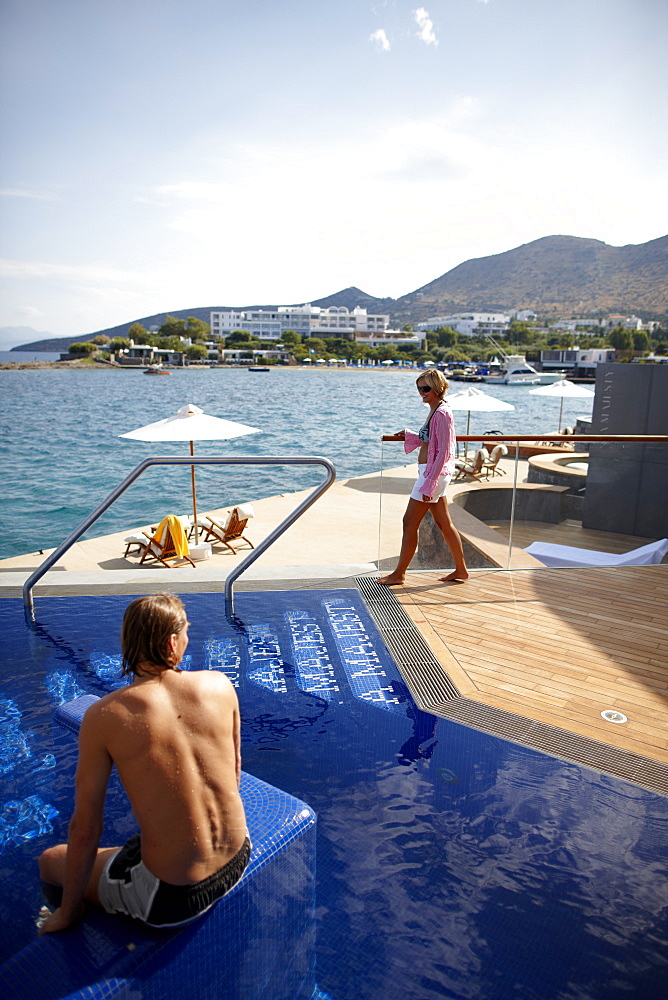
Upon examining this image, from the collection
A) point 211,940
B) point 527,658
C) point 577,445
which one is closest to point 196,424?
point 577,445

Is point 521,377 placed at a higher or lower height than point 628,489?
higher

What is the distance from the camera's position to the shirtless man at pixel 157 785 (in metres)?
1.52

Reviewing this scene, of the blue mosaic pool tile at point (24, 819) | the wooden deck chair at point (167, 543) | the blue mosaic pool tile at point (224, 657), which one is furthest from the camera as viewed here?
the wooden deck chair at point (167, 543)

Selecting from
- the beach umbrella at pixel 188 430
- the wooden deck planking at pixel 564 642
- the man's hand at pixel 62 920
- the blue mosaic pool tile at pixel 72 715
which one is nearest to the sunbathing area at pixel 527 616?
the wooden deck planking at pixel 564 642

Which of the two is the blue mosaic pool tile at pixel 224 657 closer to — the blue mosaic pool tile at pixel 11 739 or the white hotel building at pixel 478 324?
the blue mosaic pool tile at pixel 11 739

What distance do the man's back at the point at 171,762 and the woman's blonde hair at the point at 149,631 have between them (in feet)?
0.16

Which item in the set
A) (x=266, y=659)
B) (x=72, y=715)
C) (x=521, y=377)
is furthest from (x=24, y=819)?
(x=521, y=377)

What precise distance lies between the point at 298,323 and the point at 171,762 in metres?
179

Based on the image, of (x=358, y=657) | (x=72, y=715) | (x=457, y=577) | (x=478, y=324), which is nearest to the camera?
(x=72, y=715)

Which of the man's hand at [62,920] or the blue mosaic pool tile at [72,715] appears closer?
the man's hand at [62,920]

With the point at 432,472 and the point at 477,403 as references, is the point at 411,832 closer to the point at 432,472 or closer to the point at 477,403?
the point at 432,472

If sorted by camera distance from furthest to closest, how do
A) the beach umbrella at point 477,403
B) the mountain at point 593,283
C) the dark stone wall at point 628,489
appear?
the mountain at point 593,283 → the beach umbrella at point 477,403 → the dark stone wall at point 628,489

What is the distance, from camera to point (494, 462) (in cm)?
659

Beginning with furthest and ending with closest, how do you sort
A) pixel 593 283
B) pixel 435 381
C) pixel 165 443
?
pixel 593 283, pixel 165 443, pixel 435 381
